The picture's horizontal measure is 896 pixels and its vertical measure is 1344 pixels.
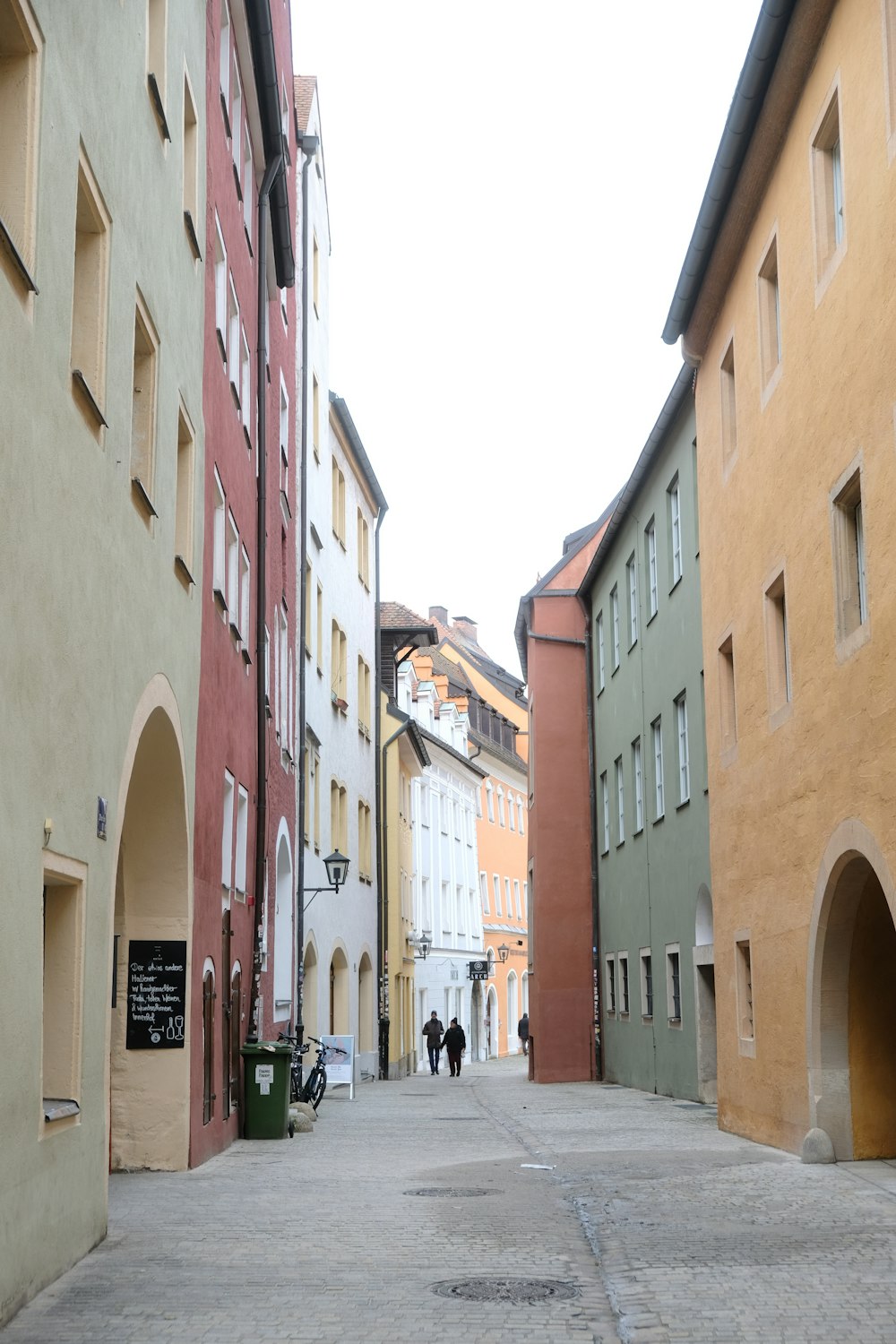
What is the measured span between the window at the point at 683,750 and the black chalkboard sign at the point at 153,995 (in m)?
12.6

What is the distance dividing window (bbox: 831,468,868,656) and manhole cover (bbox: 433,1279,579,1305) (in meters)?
6.40

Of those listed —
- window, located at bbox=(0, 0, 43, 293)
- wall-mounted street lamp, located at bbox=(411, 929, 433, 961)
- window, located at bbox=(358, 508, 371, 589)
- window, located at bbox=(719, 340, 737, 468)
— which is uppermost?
window, located at bbox=(358, 508, 371, 589)

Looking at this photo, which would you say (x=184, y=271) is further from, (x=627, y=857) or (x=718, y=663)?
(x=627, y=857)

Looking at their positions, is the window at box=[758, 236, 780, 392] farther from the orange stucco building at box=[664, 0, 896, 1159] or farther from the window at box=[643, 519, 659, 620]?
the window at box=[643, 519, 659, 620]

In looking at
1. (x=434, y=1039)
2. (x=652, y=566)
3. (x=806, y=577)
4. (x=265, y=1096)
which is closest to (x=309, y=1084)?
(x=265, y=1096)

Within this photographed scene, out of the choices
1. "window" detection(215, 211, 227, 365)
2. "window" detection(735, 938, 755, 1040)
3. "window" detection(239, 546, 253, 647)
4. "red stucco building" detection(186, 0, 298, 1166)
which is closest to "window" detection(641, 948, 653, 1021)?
"red stucco building" detection(186, 0, 298, 1166)

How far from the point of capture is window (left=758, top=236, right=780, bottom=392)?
16.3 metres

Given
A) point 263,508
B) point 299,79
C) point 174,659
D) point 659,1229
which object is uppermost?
point 299,79

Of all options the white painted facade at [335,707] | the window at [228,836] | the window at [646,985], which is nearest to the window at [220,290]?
the window at [228,836]

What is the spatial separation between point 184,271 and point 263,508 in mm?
6754

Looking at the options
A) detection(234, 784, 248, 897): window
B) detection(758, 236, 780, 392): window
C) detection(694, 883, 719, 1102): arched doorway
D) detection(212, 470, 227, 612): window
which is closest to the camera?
detection(758, 236, 780, 392): window

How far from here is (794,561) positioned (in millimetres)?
15141

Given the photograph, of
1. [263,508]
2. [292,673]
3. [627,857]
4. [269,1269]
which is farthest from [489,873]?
[269,1269]

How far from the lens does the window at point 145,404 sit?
497 inches
